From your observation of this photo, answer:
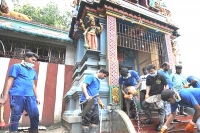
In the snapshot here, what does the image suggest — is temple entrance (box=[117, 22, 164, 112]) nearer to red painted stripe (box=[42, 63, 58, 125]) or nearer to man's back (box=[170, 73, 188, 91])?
man's back (box=[170, 73, 188, 91])

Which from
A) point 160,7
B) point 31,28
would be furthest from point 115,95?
point 160,7

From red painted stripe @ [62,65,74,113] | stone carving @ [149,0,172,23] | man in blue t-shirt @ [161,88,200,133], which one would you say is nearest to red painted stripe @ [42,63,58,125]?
red painted stripe @ [62,65,74,113]

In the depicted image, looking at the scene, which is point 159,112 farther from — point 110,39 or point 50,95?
point 50,95

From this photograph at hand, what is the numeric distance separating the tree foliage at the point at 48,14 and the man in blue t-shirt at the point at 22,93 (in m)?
13.1

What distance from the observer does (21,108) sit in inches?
110

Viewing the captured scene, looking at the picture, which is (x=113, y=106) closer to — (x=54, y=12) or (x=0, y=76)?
(x=0, y=76)

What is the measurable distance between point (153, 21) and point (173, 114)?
479 centimetres

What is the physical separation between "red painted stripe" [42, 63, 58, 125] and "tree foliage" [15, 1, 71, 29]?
973 centimetres

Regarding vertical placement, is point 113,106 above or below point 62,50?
below

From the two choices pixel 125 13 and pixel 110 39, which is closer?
pixel 110 39

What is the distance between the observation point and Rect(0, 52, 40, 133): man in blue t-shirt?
2694 millimetres

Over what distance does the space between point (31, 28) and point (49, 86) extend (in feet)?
9.41

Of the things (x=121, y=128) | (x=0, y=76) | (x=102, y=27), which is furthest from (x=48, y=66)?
(x=121, y=128)

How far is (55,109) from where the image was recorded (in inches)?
244
